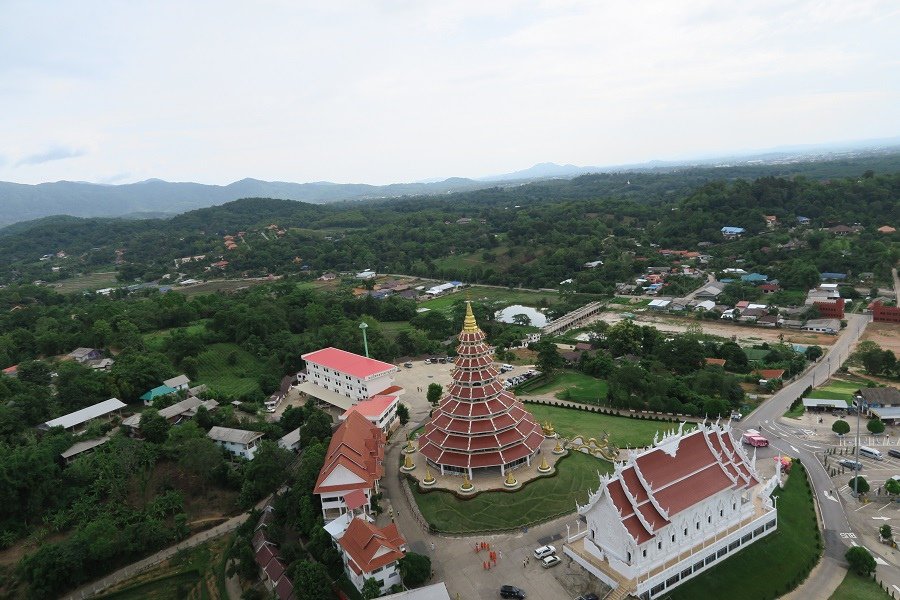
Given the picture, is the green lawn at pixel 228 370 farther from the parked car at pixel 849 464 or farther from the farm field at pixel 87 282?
the farm field at pixel 87 282

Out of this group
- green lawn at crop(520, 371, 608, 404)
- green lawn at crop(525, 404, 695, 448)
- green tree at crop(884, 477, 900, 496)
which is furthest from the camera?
green lawn at crop(520, 371, 608, 404)

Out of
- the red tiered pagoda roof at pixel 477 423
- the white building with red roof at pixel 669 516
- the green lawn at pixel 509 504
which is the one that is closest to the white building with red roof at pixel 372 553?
the green lawn at pixel 509 504

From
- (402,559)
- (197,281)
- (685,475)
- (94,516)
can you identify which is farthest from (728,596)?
(197,281)

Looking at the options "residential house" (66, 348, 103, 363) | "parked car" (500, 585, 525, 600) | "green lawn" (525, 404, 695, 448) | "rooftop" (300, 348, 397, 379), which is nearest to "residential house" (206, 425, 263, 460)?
"rooftop" (300, 348, 397, 379)

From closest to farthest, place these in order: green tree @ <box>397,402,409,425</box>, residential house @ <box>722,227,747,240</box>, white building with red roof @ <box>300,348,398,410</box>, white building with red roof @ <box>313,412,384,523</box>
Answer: white building with red roof @ <box>313,412,384,523</box> < green tree @ <box>397,402,409,425</box> < white building with red roof @ <box>300,348,398,410</box> < residential house @ <box>722,227,747,240</box>

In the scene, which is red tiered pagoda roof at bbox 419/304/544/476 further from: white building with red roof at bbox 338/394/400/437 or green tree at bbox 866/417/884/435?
green tree at bbox 866/417/884/435

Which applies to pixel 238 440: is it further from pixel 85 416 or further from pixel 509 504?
pixel 509 504
